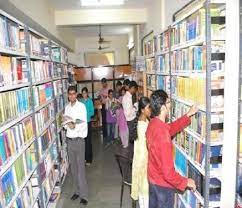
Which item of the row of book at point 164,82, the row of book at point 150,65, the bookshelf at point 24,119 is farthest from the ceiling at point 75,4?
the row of book at point 164,82

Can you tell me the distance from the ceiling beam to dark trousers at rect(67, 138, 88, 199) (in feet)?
11.4

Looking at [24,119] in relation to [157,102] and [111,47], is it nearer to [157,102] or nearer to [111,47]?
Answer: [157,102]

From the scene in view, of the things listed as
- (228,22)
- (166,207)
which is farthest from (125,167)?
(228,22)

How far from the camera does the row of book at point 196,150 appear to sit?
8.06 ft

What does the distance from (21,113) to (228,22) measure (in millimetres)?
2002

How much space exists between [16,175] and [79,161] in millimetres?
1690

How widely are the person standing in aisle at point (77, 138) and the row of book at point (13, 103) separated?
1.19 m

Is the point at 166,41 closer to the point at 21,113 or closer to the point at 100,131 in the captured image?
the point at 21,113

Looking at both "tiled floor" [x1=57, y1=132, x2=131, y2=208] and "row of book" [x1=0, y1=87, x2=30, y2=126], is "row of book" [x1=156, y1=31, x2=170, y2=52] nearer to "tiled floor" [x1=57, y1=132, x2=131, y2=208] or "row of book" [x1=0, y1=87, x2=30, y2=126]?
"row of book" [x1=0, y1=87, x2=30, y2=126]

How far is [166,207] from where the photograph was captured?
2693 mm

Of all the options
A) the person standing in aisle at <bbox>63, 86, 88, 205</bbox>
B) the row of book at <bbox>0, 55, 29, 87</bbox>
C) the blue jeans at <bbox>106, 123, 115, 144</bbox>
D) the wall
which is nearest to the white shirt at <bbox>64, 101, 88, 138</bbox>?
the person standing in aisle at <bbox>63, 86, 88, 205</bbox>

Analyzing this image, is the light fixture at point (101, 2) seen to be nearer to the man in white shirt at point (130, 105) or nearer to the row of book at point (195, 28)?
the man in white shirt at point (130, 105)

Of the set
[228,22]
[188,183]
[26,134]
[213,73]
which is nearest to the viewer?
[228,22]

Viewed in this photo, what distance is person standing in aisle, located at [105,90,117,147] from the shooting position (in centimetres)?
751
